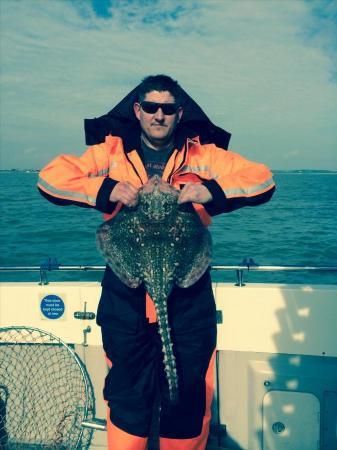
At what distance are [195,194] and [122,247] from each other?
2.12 ft

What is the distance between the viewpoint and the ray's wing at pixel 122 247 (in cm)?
276

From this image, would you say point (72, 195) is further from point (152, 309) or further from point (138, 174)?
point (152, 309)

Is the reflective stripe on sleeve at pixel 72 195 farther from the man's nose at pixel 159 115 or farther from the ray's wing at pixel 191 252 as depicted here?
the man's nose at pixel 159 115

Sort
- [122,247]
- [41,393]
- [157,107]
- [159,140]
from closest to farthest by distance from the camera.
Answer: [122,247], [157,107], [159,140], [41,393]

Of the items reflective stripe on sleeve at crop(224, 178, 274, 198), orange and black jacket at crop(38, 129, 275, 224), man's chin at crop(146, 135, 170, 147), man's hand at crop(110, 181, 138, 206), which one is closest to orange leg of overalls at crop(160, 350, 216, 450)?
orange and black jacket at crop(38, 129, 275, 224)

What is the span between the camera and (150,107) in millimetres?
3070

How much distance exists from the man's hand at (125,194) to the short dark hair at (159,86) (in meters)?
0.86

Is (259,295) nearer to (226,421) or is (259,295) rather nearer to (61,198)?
(226,421)

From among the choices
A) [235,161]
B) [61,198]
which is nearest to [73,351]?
[61,198]

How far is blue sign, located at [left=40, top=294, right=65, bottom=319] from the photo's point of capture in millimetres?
4293

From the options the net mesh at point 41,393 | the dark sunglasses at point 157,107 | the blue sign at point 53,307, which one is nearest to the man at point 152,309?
the dark sunglasses at point 157,107

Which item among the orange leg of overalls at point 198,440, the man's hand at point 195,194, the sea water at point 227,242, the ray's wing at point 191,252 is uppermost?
the man's hand at point 195,194

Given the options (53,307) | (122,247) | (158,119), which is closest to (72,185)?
(122,247)

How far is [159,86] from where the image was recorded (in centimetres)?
312
